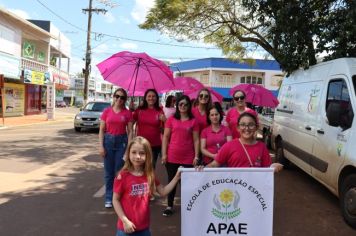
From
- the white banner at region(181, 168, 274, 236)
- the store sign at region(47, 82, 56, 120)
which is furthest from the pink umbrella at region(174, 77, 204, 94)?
the store sign at region(47, 82, 56, 120)

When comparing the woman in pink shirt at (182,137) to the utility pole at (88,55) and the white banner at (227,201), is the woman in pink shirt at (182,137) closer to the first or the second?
the white banner at (227,201)

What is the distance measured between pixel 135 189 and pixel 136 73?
4468 mm

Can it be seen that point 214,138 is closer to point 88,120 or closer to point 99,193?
point 99,193

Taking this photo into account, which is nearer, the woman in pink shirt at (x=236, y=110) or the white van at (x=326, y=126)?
the white van at (x=326, y=126)

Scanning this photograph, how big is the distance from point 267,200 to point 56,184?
17.7 ft

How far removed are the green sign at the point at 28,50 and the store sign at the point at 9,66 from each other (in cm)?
498

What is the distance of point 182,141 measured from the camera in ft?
19.5

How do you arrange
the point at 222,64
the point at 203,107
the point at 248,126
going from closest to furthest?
the point at 248,126, the point at 203,107, the point at 222,64

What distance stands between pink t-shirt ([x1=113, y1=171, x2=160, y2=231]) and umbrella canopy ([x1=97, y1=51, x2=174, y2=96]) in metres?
4.11

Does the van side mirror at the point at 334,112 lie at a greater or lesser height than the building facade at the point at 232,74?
lesser

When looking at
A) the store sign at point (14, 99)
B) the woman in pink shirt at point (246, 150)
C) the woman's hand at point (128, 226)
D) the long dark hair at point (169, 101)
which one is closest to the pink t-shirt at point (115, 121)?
the woman in pink shirt at point (246, 150)

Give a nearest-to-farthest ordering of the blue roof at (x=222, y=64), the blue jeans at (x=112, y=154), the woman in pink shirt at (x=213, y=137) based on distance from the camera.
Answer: the woman in pink shirt at (x=213, y=137), the blue jeans at (x=112, y=154), the blue roof at (x=222, y=64)

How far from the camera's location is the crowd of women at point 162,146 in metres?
3.59

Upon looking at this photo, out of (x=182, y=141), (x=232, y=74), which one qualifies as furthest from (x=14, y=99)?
(x=232, y=74)
